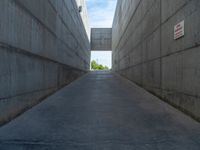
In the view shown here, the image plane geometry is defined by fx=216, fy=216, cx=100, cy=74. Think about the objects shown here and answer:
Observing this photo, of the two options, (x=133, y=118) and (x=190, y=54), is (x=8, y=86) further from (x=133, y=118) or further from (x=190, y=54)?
(x=190, y=54)

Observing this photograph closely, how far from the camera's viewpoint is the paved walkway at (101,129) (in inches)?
122

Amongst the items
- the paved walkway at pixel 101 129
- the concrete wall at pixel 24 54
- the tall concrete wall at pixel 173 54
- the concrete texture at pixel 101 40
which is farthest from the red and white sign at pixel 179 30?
the concrete texture at pixel 101 40

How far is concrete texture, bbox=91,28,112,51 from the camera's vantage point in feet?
125

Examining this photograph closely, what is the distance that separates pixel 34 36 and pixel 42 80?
1471 millimetres

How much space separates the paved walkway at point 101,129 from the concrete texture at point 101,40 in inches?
1303

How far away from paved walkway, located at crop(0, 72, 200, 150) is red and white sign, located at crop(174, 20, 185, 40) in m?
1.78

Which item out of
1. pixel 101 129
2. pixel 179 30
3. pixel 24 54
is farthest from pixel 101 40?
pixel 101 129

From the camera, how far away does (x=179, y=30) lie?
5.11 meters

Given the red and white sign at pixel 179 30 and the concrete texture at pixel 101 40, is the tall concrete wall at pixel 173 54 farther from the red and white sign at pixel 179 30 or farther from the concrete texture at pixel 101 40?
the concrete texture at pixel 101 40

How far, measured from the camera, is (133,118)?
15.0 feet

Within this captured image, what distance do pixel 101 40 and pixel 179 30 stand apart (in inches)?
1322

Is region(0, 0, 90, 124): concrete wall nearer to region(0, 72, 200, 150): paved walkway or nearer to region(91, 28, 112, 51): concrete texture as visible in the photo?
region(0, 72, 200, 150): paved walkway

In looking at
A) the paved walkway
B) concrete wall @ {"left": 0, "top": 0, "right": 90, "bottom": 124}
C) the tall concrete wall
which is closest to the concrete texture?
the tall concrete wall

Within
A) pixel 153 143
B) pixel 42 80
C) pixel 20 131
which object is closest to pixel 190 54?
pixel 153 143
